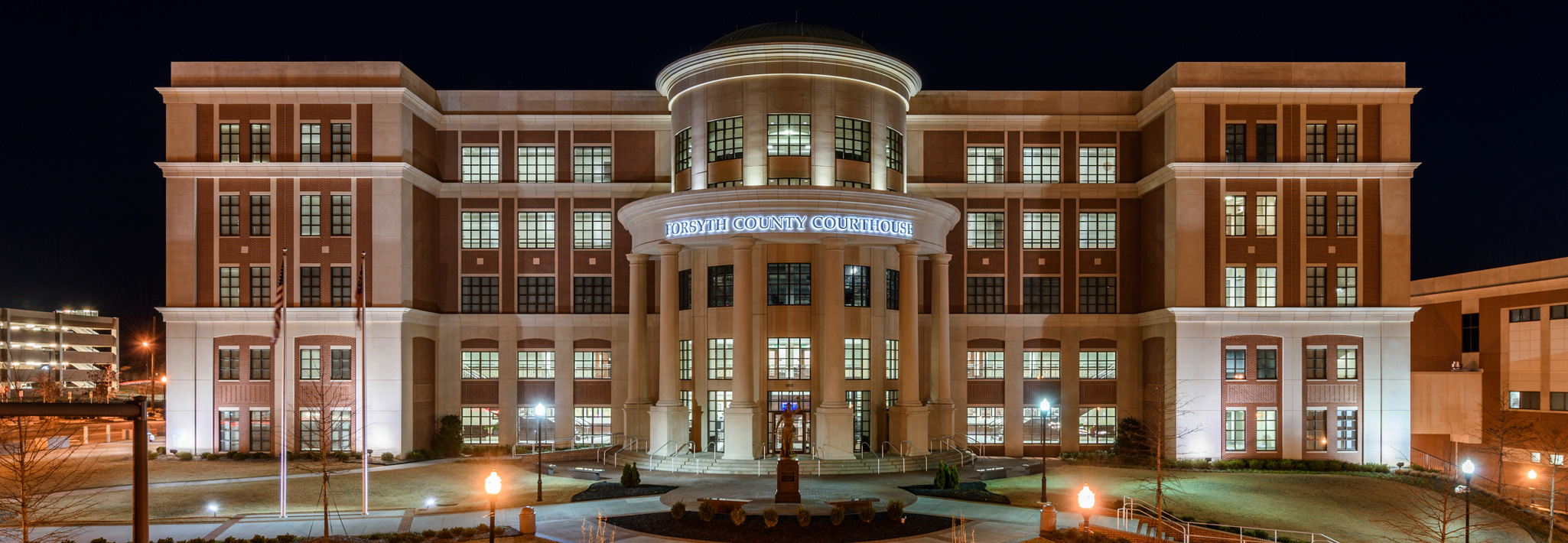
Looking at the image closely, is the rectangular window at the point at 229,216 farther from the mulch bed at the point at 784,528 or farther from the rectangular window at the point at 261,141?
the mulch bed at the point at 784,528

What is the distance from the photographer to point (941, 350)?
147 ft

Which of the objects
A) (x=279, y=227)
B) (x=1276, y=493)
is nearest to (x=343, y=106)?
(x=279, y=227)

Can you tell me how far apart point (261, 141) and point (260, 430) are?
517 inches

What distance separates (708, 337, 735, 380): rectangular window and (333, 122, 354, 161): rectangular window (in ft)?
61.7

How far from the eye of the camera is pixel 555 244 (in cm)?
4891

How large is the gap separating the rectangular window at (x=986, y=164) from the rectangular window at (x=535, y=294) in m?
21.5

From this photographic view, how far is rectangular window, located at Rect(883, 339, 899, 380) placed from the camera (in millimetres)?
43406

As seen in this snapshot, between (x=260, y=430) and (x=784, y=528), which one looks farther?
(x=260, y=430)

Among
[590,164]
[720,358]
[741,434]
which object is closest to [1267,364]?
[741,434]

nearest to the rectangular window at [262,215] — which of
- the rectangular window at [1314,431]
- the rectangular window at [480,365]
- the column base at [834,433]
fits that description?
the rectangular window at [480,365]

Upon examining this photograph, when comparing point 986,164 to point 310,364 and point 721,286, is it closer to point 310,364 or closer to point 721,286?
point 721,286

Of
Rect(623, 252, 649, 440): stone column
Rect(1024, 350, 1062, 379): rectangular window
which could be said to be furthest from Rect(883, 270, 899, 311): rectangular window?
Rect(623, 252, 649, 440): stone column

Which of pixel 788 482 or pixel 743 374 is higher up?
pixel 743 374

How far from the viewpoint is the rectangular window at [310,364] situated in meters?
44.9
